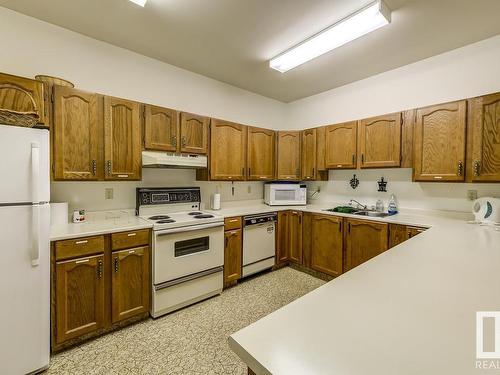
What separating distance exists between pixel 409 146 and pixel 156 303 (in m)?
3.16

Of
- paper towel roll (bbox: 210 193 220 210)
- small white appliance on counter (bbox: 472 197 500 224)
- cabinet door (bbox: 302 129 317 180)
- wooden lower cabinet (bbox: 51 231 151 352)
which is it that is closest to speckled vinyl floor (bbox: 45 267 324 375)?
wooden lower cabinet (bbox: 51 231 151 352)

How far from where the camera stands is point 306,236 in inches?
130

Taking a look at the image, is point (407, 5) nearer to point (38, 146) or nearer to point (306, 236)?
point (306, 236)

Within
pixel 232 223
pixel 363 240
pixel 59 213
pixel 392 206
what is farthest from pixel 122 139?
pixel 392 206

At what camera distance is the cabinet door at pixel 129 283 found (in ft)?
6.62

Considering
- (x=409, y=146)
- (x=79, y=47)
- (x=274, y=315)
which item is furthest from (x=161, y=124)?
(x=409, y=146)

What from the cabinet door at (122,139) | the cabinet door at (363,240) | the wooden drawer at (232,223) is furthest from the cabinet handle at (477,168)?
the cabinet door at (122,139)

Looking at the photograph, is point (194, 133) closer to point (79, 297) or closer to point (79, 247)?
point (79, 247)

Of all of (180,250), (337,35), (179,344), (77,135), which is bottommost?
(179,344)

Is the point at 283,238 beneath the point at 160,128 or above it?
beneath

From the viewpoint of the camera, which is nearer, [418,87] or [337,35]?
[337,35]

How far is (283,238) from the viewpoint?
346 cm

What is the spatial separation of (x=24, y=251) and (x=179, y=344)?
1.30 m

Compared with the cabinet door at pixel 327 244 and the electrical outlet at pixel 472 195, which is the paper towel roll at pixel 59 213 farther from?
the electrical outlet at pixel 472 195
